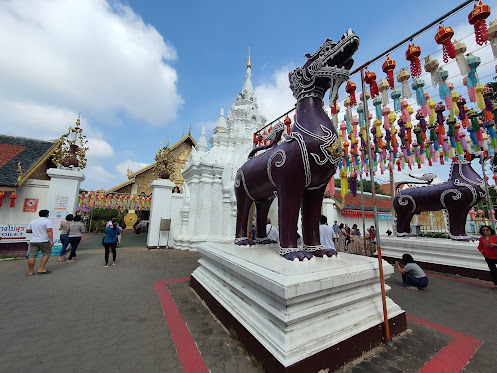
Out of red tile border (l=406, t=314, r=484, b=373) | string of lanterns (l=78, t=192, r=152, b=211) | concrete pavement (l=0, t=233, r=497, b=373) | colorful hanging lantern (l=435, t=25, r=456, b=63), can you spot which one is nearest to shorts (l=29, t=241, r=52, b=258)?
concrete pavement (l=0, t=233, r=497, b=373)

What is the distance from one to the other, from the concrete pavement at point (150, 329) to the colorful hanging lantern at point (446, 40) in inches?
149

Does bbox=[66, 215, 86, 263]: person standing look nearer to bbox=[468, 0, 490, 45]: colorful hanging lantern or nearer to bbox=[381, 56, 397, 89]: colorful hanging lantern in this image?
bbox=[381, 56, 397, 89]: colorful hanging lantern

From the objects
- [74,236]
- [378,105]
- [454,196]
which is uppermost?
[378,105]

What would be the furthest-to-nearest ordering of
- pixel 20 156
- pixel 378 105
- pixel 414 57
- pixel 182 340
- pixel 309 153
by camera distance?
pixel 20 156
pixel 378 105
pixel 414 57
pixel 309 153
pixel 182 340

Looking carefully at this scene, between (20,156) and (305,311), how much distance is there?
12.0 metres

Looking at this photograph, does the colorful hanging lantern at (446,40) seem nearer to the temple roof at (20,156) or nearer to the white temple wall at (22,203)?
the white temple wall at (22,203)

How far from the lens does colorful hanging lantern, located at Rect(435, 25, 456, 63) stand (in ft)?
10.4

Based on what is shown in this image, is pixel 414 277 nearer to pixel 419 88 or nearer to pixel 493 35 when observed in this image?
pixel 419 88

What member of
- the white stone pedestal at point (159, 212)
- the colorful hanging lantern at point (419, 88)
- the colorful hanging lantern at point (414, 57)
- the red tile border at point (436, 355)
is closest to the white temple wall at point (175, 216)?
the white stone pedestal at point (159, 212)

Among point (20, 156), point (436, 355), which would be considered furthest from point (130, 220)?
point (436, 355)

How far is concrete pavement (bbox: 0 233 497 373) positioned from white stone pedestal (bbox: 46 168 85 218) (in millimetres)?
3397

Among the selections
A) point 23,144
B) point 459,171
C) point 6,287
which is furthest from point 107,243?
point 459,171

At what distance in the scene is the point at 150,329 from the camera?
2.52m

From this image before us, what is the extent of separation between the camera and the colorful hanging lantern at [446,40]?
3.16 meters
